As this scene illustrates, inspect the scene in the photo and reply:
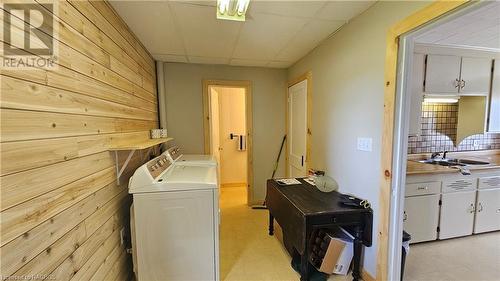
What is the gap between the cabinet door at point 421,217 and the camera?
7.57 feet

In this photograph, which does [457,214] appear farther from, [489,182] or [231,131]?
[231,131]

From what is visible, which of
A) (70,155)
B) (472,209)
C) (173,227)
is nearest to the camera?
(70,155)

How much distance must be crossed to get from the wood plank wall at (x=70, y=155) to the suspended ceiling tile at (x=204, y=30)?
0.56 metres

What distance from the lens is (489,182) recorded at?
2.46 meters

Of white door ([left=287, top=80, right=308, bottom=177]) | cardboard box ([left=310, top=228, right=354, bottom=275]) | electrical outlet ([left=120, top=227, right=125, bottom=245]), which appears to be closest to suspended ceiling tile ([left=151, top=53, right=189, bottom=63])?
white door ([left=287, top=80, right=308, bottom=177])

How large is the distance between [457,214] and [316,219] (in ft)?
6.78

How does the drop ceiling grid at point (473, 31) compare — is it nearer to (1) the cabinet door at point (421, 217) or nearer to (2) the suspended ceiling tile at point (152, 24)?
(1) the cabinet door at point (421, 217)

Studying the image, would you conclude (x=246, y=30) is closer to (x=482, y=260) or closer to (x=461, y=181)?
(x=461, y=181)

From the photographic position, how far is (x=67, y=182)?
1090mm

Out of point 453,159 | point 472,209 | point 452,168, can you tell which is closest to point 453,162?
point 453,159

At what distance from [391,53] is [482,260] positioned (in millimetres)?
2369

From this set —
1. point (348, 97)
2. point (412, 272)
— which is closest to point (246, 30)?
point (348, 97)

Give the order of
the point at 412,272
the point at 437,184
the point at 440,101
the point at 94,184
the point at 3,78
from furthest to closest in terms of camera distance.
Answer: the point at 440,101, the point at 437,184, the point at 412,272, the point at 94,184, the point at 3,78

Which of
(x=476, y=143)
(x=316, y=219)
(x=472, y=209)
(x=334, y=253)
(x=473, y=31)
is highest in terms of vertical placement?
(x=473, y=31)
